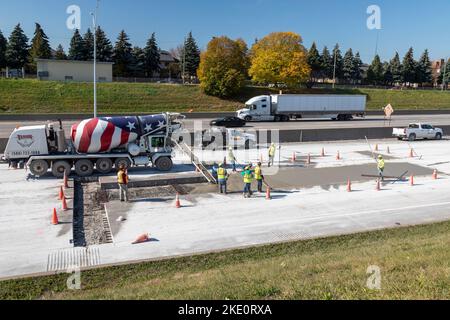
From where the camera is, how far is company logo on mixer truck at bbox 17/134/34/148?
64.8 ft

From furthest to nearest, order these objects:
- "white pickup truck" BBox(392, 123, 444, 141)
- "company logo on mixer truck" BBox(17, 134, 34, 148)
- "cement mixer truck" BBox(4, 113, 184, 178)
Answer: "white pickup truck" BBox(392, 123, 444, 141) → "cement mixer truck" BBox(4, 113, 184, 178) → "company logo on mixer truck" BBox(17, 134, 34, 148)

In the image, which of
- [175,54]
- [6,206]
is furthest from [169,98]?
[175,54]

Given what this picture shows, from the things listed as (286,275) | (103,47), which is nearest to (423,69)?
(103,47)

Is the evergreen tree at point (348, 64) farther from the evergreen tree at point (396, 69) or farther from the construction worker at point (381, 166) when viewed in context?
the construction worker at point (381, 166)

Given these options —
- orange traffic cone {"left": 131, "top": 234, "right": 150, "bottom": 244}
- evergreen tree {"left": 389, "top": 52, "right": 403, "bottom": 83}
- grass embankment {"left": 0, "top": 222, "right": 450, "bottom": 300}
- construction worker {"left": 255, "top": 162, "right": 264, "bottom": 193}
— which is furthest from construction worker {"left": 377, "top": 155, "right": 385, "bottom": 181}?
evergreen tree {"left": 389, "top": 52, "right": 403, "bottom": 83}

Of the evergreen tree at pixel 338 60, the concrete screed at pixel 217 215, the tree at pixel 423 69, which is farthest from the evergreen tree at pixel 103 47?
the tree at pixel 423 69

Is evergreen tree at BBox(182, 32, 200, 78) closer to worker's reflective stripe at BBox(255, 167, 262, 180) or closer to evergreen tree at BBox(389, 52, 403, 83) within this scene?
evergreen tree at BBox(389, 52, 403, 83)

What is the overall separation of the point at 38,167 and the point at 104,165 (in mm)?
3061

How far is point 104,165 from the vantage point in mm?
20938

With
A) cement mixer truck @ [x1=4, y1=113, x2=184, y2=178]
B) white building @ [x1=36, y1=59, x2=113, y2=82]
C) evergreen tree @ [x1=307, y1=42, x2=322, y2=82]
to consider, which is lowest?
cement mixer truck @ [x1=4, y1=113, x2=184, y2=178]

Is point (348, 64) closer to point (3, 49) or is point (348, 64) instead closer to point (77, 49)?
point (77, 49)

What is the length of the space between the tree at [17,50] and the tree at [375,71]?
77383 mm

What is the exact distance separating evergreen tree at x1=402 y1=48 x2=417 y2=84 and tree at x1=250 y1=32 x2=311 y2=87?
43522 mm
